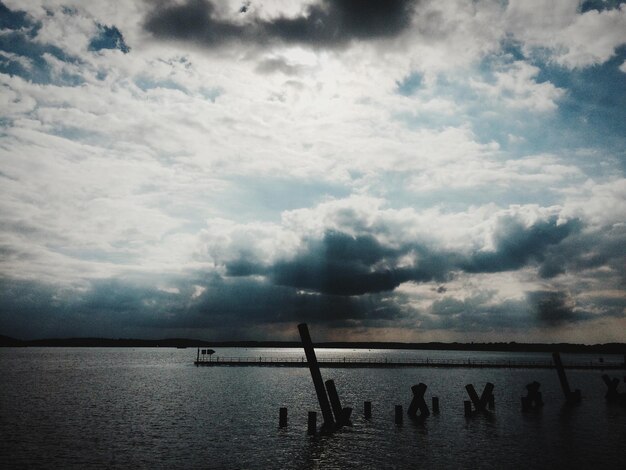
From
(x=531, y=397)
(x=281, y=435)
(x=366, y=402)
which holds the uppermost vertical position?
(x=366, y=402)

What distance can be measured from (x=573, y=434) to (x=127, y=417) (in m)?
35.9

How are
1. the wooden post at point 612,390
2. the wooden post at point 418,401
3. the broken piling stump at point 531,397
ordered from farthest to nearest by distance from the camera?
the wooden post at point 612,390 → the broken piling stump at point 531,397 → the wooden post at point 418,401

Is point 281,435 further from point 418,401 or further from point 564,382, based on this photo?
point 564,382

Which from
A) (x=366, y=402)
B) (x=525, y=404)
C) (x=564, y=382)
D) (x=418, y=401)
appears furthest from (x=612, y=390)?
(x=366, y=402)

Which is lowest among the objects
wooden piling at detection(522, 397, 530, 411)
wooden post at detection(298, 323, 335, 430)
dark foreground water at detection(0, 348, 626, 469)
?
dark foreground water at detection(0, 348, 626, 469)

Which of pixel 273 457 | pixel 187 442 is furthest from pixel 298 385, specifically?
pixel 273 457

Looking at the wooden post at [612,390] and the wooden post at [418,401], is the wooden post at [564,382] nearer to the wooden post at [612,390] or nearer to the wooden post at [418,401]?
the wooden post at [612,390]

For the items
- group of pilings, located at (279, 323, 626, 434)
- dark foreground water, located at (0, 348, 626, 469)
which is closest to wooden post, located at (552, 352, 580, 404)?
group of pilings, located at (279, 323, 626, 434)

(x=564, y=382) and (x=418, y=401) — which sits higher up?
(x=564, y=382)

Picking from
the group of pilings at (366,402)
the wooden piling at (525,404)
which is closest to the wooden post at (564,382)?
the group of pilings at (366,402)

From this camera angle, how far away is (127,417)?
1698 inches

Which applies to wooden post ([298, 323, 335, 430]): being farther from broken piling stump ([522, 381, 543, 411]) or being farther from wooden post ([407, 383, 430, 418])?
broken piling stump ([522, 381, 543, 411])

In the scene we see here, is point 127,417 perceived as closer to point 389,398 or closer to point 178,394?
point 178,394

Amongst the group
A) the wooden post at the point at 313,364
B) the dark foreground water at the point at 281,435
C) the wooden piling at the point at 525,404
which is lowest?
the dark foreground water at the point at 281,435
